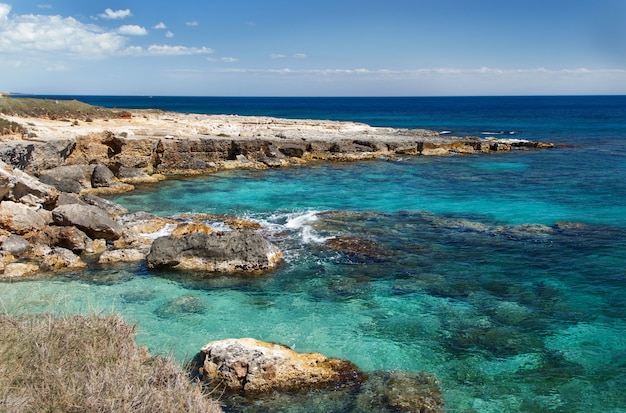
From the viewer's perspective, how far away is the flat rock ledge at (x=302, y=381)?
9.14 meters

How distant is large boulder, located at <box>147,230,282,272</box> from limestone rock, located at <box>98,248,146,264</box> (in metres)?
1.09

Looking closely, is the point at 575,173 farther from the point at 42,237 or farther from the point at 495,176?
the point at 42,237

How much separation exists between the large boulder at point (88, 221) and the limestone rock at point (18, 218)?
69 centimetres

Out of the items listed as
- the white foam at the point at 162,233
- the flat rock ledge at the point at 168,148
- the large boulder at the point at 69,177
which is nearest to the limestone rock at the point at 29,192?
the white foam at the point at 162,233

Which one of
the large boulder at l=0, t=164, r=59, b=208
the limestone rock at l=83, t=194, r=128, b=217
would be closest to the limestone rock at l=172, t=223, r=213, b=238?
the limestone rock at l=83, t=194, r=128, b=217

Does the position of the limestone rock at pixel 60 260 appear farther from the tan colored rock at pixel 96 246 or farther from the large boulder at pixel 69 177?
the large boulder at pixel 69 177

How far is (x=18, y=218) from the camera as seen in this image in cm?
1833

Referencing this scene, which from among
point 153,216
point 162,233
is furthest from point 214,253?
point 153,216

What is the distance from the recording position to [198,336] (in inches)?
461

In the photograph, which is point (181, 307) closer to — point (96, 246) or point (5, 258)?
point (96, 246)

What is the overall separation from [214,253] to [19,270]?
5.80m

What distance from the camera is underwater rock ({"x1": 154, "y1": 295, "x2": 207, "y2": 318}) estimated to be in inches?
511

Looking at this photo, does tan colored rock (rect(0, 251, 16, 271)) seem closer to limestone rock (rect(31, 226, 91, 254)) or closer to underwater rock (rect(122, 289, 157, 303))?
limestone rock (rect(31, 226, 91, 254))

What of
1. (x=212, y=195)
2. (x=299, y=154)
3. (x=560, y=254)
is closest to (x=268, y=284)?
(x=560, y=254)
